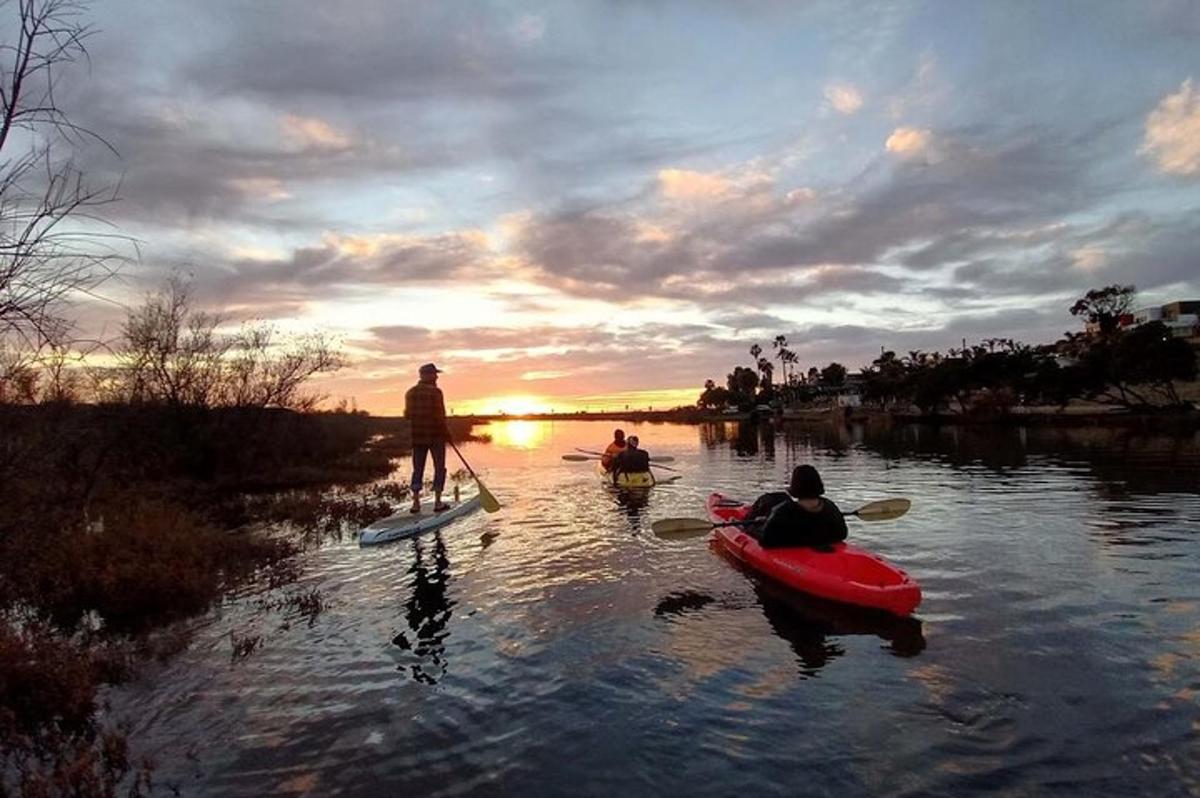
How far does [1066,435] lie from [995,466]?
67.7 feet

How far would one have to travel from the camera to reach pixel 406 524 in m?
15.9

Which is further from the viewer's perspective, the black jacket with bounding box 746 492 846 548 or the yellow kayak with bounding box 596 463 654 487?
the yellow kayak with bounding box 596 463 654 487

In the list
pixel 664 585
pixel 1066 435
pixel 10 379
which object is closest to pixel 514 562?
pixel 664 585

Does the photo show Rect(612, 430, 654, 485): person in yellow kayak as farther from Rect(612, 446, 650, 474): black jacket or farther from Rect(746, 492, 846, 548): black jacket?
Rect(746, 492, 846, 548): black jacket

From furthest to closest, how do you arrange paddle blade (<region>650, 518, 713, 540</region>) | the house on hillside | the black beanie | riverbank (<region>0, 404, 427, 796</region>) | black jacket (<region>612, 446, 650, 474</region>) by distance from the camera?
1. the house on hillside
2. black jacket (<region>612, 446, 650, 474</region>)
3. paddle blade (<region>650, 518, 713, 540</region>)
4. the black beanie
5. riverbank (<region>0, 404, 427, 796</region>)

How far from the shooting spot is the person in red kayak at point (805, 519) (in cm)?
1075

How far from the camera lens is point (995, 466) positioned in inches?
1119

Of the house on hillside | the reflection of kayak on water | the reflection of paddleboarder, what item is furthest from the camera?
the house on hillside

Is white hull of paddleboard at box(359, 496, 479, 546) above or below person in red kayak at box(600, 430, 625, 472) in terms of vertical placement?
below

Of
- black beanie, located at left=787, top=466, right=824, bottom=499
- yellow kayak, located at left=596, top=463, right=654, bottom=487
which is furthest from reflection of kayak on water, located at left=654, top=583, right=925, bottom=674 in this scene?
yellow kayak, located at left=596, top=463, right=654, bottom=487

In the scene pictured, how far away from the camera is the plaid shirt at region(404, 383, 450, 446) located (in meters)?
16.8

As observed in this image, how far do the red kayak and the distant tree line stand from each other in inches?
2208

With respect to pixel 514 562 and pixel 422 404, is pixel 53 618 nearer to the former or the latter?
pixel 514 562

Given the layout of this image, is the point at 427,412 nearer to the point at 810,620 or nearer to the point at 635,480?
the point at 635,480
